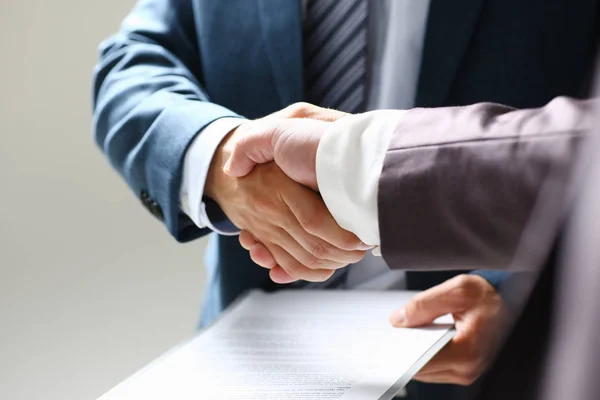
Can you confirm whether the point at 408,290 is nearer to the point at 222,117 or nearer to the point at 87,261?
the point at 222,117

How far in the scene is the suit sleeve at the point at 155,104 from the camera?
748mm

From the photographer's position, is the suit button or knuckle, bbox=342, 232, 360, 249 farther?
the suit button

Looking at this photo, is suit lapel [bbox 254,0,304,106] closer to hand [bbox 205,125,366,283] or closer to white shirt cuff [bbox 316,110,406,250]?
hand [bbox 205,125,366,283]

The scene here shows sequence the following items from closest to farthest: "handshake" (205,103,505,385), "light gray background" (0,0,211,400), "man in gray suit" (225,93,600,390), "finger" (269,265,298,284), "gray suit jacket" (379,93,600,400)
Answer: "gray suit jacket" (379,93,600,400), "man in gray suit" (225,93,600,390), "handshake" (205,103,505,385), "finger" (269,265,298,284), "light gray background" (0,0,211,400)

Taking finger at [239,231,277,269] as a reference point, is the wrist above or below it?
above

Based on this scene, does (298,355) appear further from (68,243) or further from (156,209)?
(68,243)

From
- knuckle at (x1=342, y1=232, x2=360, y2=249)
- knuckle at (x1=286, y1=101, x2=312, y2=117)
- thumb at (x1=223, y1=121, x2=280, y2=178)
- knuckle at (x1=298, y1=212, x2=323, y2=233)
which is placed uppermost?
knuckle at (x1=286, y1=101, x2=312, y2=117)

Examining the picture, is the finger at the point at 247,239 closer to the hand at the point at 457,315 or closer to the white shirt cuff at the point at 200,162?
the white shirt cuff at the point at 200,162

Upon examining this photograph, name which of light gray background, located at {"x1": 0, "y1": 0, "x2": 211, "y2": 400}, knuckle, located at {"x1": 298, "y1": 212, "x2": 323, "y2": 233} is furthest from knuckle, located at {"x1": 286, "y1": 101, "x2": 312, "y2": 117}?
light gray background, located at {"x1": 0, "y1": 0, "x2": 211, "y2": 400}

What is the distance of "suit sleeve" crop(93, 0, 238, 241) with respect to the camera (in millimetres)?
748

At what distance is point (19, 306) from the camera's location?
4.70ft

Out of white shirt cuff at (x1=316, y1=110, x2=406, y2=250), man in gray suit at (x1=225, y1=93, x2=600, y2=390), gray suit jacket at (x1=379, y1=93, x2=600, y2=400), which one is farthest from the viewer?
white shirt cuff at (x1=316, y1=110, x2=406, y2=250)

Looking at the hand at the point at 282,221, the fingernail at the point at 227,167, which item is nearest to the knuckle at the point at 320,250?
the hand at the point at 282,221

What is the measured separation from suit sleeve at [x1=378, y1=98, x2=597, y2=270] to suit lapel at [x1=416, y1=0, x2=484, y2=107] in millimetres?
252
